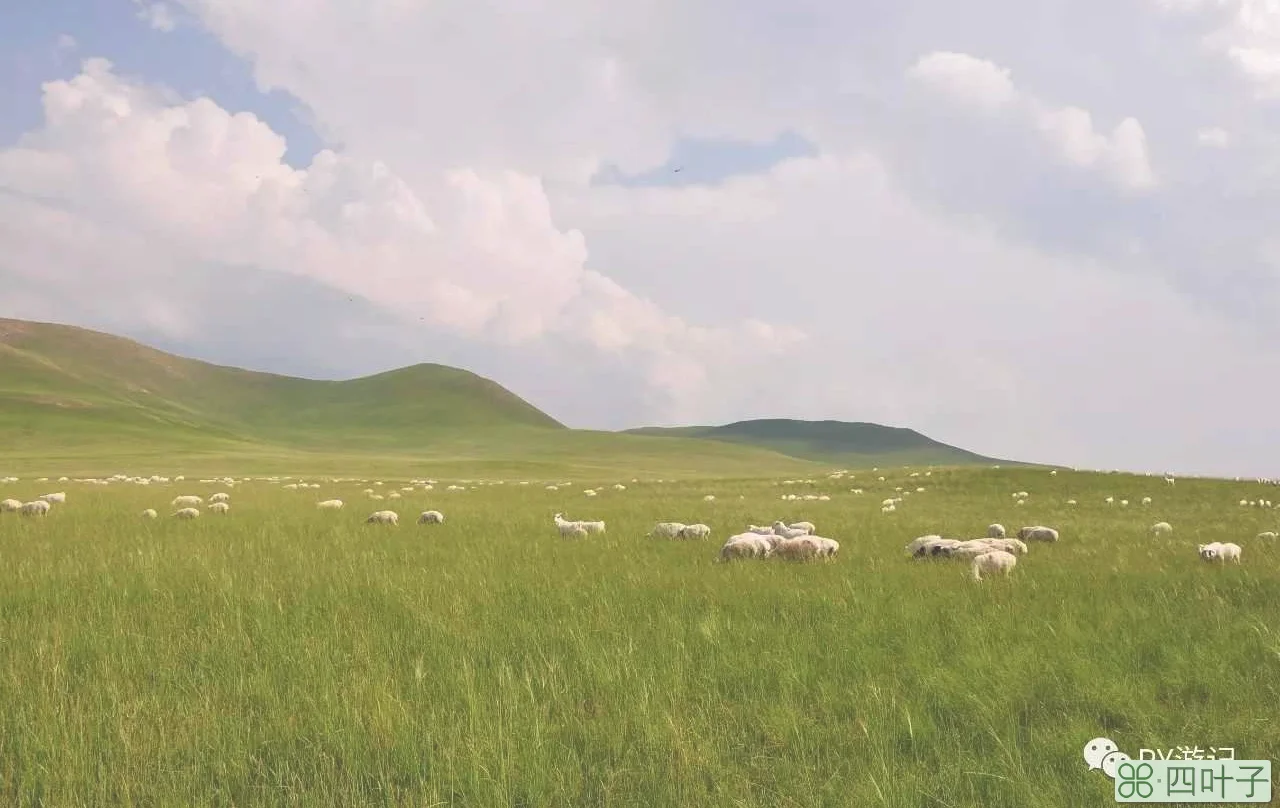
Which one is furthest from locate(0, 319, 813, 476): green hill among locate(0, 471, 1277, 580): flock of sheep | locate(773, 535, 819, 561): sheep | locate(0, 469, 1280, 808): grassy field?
locate(0, 469, 1280, 808): grassy field

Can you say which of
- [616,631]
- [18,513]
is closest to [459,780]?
[616,631]

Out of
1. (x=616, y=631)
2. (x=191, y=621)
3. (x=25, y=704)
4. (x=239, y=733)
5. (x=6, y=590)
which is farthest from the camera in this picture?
(x=6, y=590)

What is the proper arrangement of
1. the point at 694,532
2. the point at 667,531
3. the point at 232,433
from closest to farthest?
the point at 694,532 → the point at 667,531 → the point at 232,433

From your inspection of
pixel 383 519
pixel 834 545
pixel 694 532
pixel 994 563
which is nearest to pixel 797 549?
pixel 834 545

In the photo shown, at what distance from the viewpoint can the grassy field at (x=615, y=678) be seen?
408 centimetres

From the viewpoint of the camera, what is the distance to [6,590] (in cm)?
846

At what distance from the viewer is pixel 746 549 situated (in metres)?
11.0

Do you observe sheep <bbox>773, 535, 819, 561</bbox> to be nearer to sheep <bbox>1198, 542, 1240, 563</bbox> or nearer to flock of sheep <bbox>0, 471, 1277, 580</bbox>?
flock of sheep <bbox>0, 471, 1277, 580</bbox>

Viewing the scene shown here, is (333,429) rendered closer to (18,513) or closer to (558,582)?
(18,513)

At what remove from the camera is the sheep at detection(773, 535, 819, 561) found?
10.9 metres

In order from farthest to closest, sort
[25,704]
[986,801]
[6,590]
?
[6,590], [25,704], [986,801]

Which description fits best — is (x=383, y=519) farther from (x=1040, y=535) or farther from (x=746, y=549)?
(x=1040, y=535)

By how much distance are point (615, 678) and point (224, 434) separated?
157676 millimetres

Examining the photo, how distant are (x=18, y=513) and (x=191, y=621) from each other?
15065mm
